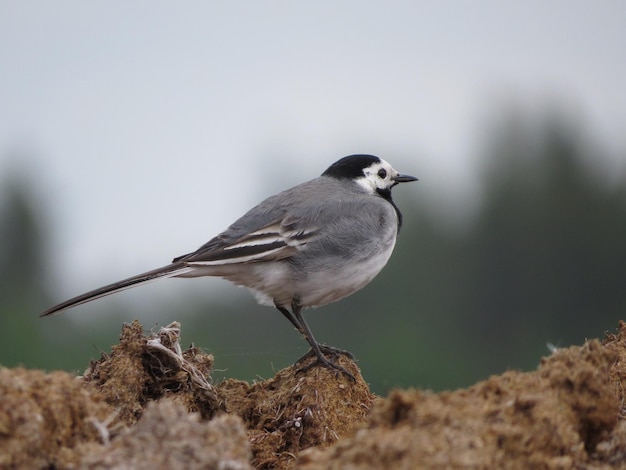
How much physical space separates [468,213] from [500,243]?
9.97 feet

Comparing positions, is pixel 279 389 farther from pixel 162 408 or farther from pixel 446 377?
pixel 446 377

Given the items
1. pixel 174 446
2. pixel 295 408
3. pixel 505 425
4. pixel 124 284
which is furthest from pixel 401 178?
pixel 174 446

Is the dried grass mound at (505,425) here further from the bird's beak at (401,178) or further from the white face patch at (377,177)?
the bird's beak at (401,178)

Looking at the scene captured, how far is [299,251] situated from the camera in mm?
10281

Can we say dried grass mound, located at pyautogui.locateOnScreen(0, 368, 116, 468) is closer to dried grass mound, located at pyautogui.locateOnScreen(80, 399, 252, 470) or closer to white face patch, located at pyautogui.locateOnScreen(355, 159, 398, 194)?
dried grass mound, located at pyautogui.locateOnScreen(80, 399, 252, 470)

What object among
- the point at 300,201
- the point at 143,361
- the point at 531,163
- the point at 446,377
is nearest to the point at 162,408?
the point at 143,361

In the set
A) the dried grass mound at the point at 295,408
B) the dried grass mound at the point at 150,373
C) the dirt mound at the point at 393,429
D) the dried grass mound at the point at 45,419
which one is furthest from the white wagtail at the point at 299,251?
the dried grass mound at the point at 45,419

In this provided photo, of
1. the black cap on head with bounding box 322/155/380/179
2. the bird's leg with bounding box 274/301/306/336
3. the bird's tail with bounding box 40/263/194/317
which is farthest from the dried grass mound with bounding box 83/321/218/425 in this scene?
the black cap on head with bounding box 322/155/380/179

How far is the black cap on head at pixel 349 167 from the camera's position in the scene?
38.8 feet

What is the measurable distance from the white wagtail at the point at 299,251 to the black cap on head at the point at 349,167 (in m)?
0.86

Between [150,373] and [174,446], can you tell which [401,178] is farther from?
[174,446]

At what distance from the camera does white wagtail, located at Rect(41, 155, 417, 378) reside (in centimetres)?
1012

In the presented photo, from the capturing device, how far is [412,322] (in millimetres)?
65312

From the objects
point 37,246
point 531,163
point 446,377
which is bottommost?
point 446,377
